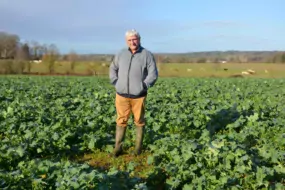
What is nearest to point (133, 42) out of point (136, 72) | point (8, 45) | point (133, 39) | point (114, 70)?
point (133, 39)

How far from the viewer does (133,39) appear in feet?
22.1

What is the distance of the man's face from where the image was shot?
22.1ft

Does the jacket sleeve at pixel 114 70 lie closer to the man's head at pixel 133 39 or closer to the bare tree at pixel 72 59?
the man's head at pixel 133 39

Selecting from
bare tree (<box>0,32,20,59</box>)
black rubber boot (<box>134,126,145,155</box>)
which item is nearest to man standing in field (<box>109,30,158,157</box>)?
black rubber boot (<box>134,126,145,155</box>)

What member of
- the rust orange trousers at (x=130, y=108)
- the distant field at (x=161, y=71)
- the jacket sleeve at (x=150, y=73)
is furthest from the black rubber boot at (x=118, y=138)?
the distant field at (x=161, y=71)

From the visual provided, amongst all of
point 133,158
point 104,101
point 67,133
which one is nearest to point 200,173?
point 133,158

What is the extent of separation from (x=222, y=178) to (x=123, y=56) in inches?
121

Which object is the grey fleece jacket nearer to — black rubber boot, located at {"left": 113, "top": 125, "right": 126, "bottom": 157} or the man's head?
the man's head

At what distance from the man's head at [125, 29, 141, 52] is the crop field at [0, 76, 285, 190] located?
184 cm

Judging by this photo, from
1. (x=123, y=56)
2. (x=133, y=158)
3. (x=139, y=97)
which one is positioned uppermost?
(x=123, y=56)

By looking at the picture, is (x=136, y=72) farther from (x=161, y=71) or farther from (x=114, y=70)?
(x=161, y=71)

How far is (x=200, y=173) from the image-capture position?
5613 mm

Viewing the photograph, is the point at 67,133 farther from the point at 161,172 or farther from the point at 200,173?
the point at 200,173

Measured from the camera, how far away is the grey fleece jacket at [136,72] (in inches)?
272
